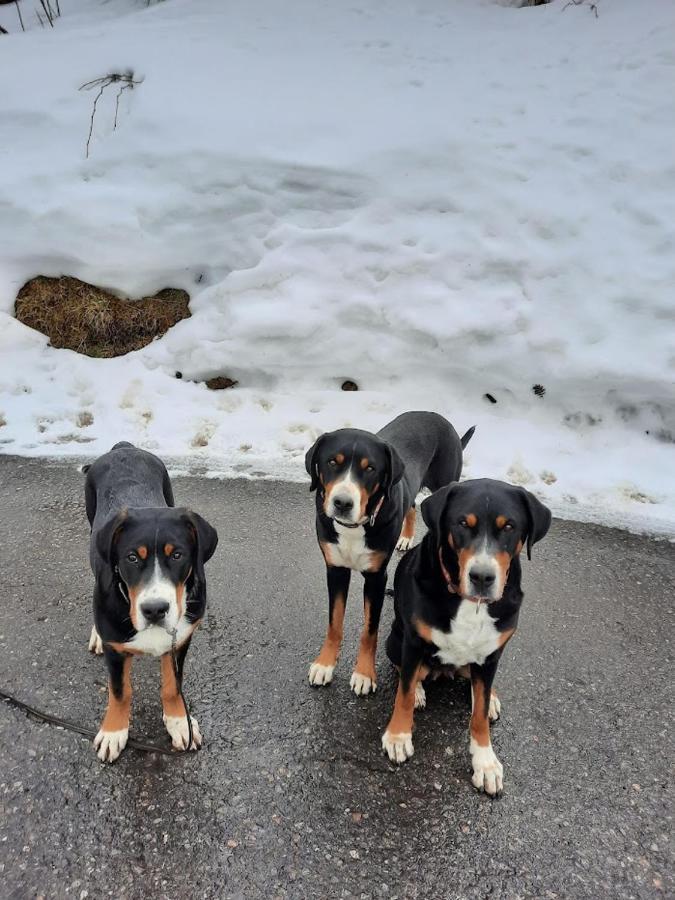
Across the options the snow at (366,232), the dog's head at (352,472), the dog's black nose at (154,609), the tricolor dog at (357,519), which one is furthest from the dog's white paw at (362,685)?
the snow at (366,232)

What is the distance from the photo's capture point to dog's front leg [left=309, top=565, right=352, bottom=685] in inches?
132

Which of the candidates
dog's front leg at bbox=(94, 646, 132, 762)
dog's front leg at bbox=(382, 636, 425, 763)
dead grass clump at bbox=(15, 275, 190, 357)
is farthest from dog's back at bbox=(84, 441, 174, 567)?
dead grass clump at bbox=(15, 275, 190, 357)

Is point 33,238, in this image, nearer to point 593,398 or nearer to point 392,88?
point 392,88

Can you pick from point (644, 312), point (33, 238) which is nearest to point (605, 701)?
point (644, 312)

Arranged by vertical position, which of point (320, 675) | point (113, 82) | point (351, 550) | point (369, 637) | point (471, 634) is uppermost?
point (113, 82)

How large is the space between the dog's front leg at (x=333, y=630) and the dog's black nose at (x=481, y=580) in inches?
37.7

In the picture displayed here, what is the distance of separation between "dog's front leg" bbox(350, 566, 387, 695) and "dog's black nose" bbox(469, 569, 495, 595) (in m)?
0.85

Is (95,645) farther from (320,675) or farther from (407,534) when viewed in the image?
(407,534)

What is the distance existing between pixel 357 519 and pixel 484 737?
1.10m

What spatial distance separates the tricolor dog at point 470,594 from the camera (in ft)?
8.42

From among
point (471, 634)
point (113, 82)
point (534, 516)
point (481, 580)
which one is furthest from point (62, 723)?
point (113, 82)

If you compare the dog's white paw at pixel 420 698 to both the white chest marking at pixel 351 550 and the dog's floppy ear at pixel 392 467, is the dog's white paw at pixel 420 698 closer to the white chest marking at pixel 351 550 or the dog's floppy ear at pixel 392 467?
the white chest marking at pixel 351 550

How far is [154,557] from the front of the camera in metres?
2.53

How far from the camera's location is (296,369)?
678 cm
